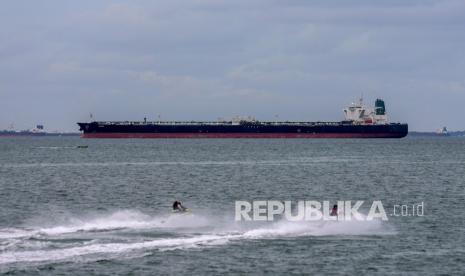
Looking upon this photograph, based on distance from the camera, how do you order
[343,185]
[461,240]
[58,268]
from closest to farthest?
[58,268], [461,240], [343,185]

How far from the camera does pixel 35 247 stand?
44.4 m

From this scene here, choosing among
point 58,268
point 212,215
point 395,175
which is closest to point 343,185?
point 395,175

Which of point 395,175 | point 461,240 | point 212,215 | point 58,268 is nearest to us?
point 58,268

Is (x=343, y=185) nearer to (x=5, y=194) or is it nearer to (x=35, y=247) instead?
(x=5, y=194)

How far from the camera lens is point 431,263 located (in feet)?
137

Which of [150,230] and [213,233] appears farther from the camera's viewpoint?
[150,230]

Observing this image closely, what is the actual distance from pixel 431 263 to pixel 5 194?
48.8 metres

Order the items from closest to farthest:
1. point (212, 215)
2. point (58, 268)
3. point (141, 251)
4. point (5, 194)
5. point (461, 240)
Result: point (58, 268)
point (141, 251)
point (461, 240)
point (212, 215)
point (5, 194)

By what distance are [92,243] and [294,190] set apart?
4016 cm

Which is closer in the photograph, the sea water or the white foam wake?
the sea water

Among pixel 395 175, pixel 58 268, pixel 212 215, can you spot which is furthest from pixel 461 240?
pixel 395 175

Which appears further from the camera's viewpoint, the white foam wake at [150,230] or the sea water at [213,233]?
the white foam wake at [150,230]

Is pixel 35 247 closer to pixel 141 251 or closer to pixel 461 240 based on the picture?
pixel 141 251

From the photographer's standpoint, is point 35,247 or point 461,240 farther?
point 461,240
